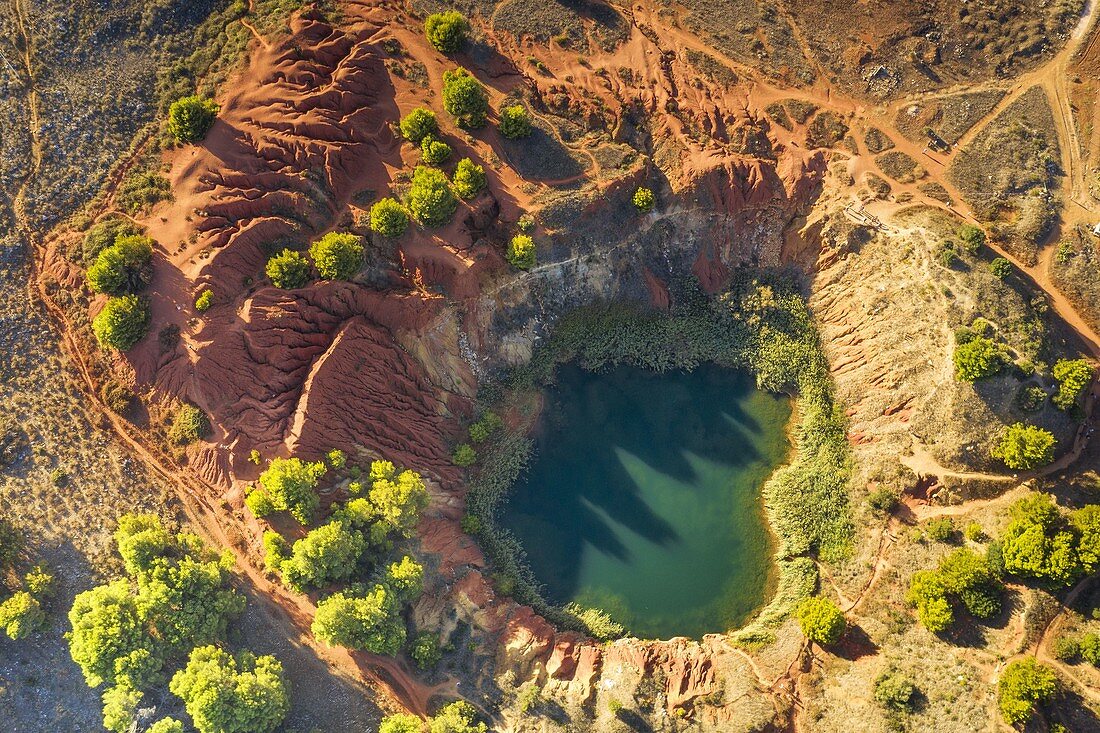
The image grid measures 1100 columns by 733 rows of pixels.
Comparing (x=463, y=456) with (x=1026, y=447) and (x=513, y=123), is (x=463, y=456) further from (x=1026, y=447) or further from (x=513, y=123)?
(x=1026, y=447)

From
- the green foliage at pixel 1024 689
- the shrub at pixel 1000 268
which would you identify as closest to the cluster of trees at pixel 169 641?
the green foliage at pixel 1024 689

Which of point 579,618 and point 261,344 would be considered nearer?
point 261,344

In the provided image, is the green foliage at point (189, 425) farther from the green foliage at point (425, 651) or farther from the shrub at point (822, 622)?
the shrub at point (822, 622)

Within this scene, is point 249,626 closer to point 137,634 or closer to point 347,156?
point 137,634

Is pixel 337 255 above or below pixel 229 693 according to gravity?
above

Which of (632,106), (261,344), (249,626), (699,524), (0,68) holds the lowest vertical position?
(249,626)

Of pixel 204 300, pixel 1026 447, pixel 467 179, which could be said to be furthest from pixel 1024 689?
pixel 204 300

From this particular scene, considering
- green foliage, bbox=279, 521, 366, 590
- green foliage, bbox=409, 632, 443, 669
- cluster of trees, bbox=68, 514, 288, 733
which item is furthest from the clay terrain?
green foliage, bbox=279, 521, 366, 590

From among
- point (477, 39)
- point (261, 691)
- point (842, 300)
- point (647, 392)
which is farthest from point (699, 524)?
point (477, 39)
